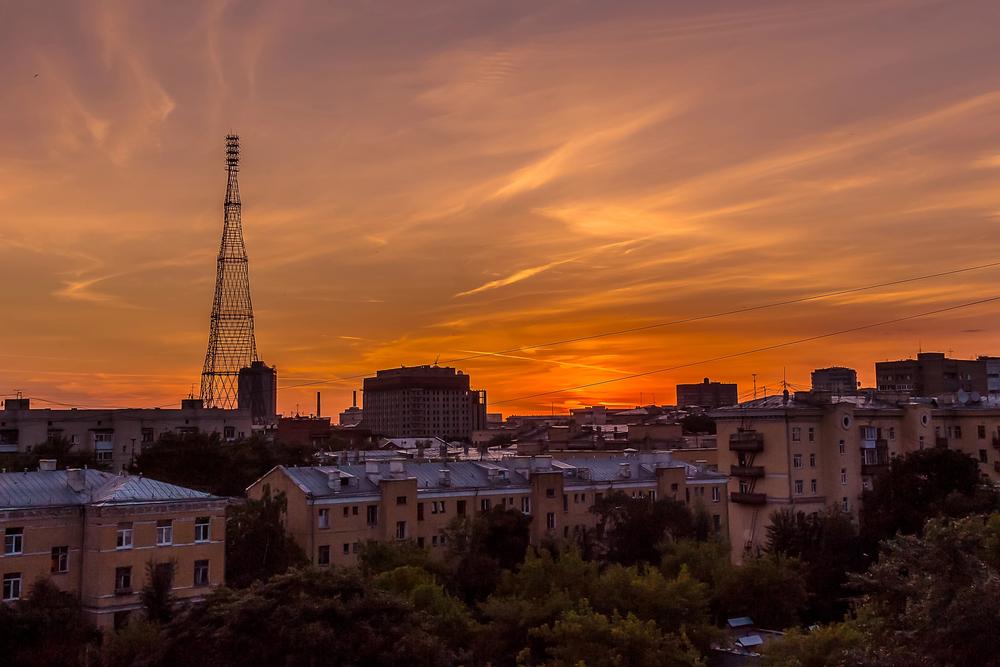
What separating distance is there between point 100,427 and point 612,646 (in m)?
89.1

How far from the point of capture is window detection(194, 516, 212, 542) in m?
55.3

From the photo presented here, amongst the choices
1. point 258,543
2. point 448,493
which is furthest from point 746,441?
point 258,543

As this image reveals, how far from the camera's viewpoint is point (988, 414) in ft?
306

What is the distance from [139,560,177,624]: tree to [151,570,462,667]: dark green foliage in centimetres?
1288

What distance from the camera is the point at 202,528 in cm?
5556

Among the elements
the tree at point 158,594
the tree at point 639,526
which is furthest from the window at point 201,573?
the tree at point 639,526

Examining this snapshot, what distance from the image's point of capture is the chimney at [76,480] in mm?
54469

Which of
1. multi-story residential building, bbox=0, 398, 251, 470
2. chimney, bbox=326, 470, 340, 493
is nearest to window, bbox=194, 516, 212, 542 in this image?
chimney, bbox=326, 470, 340, 493

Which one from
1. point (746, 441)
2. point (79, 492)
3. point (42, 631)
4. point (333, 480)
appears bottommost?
point (42, 631)

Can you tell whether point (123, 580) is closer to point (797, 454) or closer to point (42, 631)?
point (42, 631)

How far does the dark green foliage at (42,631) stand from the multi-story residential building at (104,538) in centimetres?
142

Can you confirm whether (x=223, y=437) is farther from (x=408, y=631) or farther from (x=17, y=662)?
(x=408, y=631)

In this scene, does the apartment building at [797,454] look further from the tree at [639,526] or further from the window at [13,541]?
the window at [13,541]

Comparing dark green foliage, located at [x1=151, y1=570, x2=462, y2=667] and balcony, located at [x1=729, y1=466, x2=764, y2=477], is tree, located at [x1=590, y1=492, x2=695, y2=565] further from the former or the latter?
dark green foliage, located at [x1=151, y1=570, x2=462, y2=667]
